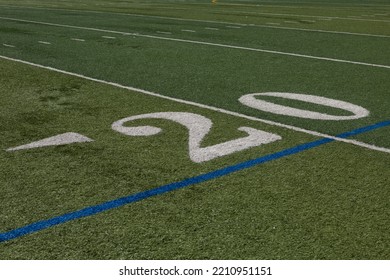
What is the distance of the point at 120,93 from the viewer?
6148 millimetres

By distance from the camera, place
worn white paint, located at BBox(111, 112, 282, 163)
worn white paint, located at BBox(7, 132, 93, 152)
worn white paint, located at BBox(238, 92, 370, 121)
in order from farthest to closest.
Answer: worn white paint, located at BBox(238, 92, 370, 121) → worn white paint, located at BBox(7, 132, 93, 152) → worn white paint, located at BBox(111, 112, 282, 163)

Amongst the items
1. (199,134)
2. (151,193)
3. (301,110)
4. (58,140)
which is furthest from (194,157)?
(301,110)

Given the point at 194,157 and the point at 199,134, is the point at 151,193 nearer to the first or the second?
the point at 194,157

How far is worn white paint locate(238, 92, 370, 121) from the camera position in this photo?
5246mm

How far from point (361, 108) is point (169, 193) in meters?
2.78

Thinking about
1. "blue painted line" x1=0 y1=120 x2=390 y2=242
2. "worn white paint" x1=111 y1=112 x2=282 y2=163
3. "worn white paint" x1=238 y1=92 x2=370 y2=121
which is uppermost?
"worn white paint" x1=238 y1=92 x2=370 y2=121

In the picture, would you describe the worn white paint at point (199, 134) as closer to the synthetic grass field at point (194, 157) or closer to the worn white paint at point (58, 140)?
the synthetic grass field at point (194, 157)

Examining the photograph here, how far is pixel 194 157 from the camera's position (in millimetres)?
4121

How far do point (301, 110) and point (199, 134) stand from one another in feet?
4.22

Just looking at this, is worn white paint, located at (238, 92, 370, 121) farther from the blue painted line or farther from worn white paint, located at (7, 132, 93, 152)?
worn white paint, located at (7, 132, 93, 152)

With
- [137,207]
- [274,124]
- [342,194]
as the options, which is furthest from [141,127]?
[342,194]

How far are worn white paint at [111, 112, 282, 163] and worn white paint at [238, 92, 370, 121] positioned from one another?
2.24 feet

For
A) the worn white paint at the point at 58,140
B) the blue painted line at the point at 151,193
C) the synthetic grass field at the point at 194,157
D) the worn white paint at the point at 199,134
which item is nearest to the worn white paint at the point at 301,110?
the synthetic grass field at the point at 194,157

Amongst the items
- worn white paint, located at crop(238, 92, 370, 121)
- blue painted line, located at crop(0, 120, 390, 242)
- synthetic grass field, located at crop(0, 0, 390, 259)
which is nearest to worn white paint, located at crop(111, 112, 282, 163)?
synthetic grass field, located at crop(0, 0, 390, 259)
